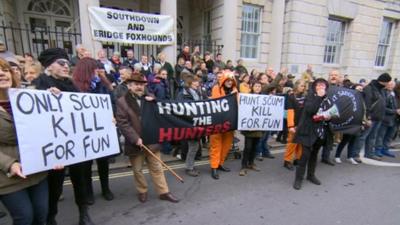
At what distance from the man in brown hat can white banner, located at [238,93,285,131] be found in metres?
1.67

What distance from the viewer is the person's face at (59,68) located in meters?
2.49

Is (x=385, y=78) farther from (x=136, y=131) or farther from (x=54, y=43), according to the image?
(x=54, y=43)

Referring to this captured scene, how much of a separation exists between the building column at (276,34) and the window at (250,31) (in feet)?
2.05

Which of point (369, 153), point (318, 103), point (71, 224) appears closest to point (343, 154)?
point (369, 153)

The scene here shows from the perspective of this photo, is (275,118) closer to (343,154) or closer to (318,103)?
(318,103)

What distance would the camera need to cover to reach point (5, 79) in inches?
80.6

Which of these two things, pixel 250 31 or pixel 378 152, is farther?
pixel 250 31

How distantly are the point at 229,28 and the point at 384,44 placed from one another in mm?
10977

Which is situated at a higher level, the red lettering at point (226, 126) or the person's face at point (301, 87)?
the person's face at point (301, 87)

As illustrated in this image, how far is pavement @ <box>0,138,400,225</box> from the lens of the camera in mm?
3215

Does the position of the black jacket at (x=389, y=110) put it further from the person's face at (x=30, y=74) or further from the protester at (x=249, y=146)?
the person's face at (x=30, y=74)

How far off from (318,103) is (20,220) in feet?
12.8

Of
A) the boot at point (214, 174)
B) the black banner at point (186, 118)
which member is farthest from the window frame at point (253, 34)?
the boot at point (214, 174)

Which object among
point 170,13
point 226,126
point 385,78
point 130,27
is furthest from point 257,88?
point 170,13
